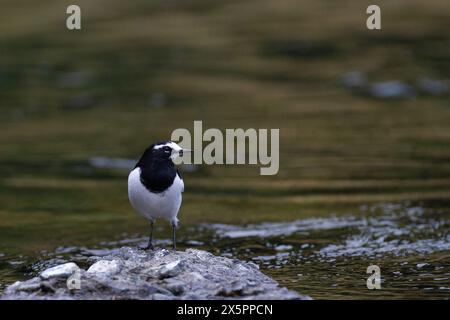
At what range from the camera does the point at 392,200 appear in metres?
19.0

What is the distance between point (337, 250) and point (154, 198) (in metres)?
4.61

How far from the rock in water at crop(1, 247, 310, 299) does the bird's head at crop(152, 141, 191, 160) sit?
120 centimetres

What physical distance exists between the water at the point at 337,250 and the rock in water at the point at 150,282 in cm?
185

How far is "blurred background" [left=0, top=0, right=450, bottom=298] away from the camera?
15797 mm

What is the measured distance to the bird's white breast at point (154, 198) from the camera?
1150 cm

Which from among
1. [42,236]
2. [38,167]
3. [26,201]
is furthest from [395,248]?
[38,167]

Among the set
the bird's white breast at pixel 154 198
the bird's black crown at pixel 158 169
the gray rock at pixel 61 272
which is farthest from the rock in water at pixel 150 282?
the bird's black crown at pixel 158 169

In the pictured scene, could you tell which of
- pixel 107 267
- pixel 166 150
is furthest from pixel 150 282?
pixel 166 150

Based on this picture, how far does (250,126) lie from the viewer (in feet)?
91.8

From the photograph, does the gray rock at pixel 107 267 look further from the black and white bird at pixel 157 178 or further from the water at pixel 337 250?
the water at pixel 337 250

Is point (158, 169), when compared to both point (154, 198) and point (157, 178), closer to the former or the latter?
point (157, 178)

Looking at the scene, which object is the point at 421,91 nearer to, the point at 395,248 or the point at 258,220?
the point at 258,220

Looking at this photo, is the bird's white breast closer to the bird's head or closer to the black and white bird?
the black and white bird

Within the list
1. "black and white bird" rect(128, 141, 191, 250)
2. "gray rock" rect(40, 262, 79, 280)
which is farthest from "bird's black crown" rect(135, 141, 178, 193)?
"gray rock" rect(40, 262, 79, 280)
